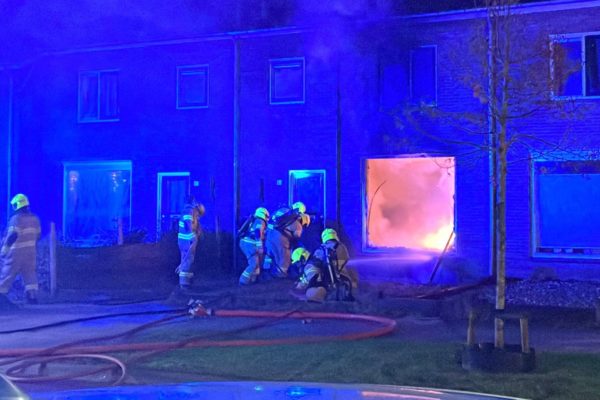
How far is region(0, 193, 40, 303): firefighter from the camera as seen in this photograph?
11.4 m

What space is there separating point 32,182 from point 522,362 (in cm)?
1563

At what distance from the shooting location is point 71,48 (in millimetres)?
18375

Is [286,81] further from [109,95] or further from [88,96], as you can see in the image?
[88,96]

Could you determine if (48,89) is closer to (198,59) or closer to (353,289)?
(198,59)

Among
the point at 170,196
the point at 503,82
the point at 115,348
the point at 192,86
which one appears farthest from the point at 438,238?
the point at 115,348

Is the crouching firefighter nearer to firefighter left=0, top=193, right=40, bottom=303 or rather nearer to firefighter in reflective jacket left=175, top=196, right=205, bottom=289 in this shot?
firefighter in reflective jacket left=175, top=196, right=205, bottom=289

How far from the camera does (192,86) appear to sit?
17359 millimetres

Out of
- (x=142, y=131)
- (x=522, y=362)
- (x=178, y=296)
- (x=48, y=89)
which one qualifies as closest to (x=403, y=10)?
(x=142, y=131)

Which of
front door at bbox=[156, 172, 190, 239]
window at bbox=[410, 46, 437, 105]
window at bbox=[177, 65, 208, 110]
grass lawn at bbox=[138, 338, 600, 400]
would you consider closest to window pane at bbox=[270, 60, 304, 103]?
window at bbox=[177, 65, 208, 110]

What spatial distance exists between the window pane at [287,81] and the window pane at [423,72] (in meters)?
2.50

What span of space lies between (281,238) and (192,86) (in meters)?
5.48

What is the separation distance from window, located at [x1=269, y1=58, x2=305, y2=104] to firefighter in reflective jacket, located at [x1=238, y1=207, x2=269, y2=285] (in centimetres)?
355

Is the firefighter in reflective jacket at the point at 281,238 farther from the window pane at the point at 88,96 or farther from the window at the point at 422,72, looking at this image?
the window pane at the point at 88,96

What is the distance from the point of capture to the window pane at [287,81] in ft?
53.3
